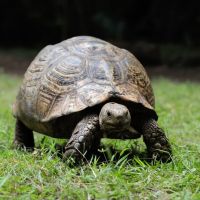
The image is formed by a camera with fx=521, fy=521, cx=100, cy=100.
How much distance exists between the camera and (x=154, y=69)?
14633mm

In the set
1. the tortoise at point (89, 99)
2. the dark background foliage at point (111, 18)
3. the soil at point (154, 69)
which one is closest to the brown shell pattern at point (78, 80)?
the tortoise at point (89, 99)

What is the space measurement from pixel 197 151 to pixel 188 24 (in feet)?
45.9

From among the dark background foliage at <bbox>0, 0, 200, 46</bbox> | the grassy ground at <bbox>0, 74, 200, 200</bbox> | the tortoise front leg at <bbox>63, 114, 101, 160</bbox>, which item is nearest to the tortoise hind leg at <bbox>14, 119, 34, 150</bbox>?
the grassy ground at <bbox>0, 74, 200, 200</bbox>

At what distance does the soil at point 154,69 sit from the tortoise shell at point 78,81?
27.5 feet

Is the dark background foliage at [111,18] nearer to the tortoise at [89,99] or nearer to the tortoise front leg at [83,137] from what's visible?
the tortoise at [89,99]

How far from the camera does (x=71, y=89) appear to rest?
162 inches

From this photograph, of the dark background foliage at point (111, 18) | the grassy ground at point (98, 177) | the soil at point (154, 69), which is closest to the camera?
the grassy ground at point (98, 177)

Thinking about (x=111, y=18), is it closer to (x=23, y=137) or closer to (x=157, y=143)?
(x=23, y=137)

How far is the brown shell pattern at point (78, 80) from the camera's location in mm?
4027

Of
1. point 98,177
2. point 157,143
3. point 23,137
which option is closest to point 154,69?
point 23,137

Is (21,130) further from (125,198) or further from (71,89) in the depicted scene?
(125,198)

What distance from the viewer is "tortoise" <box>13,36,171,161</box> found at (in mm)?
3916

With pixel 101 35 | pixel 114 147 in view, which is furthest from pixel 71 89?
pixel 101 35

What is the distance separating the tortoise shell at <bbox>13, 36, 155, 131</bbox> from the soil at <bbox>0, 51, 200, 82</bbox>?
27.5ft
